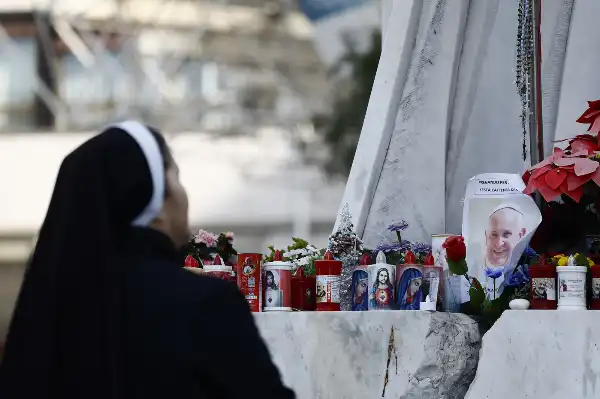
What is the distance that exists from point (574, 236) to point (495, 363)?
0.52m

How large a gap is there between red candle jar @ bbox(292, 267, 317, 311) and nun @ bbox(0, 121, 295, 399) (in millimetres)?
1770

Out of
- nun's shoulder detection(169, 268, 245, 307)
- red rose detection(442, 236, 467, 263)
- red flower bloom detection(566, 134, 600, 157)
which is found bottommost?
nun's shoulder detection(169, 268, 245, 307)

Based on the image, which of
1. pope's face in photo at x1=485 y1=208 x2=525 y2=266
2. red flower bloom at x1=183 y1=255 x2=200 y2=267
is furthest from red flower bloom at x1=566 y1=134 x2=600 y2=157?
red flower bloom at x1=183 y1=255 x2=200 y2=267

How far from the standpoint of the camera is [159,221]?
1.87 m

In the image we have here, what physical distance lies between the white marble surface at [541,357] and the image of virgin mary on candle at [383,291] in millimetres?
298

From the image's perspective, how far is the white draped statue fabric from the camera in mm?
3885

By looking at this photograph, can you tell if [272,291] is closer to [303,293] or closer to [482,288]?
[303,293]

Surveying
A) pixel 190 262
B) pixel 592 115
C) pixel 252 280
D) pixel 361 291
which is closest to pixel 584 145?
pixel 592 115

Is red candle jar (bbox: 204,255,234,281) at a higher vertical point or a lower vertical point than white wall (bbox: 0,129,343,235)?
lower

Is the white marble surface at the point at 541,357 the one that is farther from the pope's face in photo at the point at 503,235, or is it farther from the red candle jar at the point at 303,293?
the red candle jar at the point at 303,293

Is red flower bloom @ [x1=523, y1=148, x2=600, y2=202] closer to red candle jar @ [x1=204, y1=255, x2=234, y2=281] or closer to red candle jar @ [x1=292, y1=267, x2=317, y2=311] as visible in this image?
red candle jar @ [x1=292, y1=267, x2=317, y2=311]

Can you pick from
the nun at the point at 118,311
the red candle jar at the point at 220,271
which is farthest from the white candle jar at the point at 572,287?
the nun at the point at 118,311

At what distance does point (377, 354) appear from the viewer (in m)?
3.29

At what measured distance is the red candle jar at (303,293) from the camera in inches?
142
